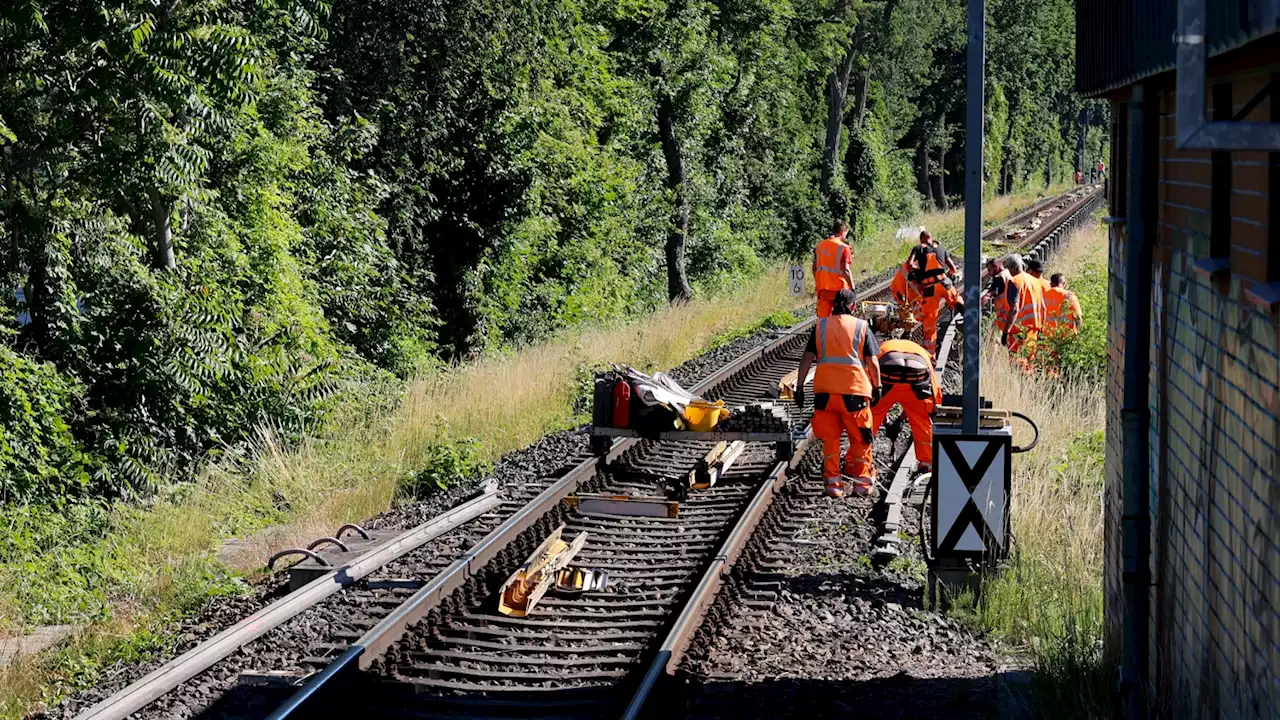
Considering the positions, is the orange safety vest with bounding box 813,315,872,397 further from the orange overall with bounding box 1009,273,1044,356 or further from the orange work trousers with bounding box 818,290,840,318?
the orange work trousers with bounding box 818,290,840,318

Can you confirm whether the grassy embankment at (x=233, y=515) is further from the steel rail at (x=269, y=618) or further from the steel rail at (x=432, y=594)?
the steel rail at (x=432, y=594)

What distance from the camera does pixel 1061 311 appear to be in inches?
747

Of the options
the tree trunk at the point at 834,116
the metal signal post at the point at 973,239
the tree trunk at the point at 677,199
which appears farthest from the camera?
the tree trunk at the point at 834,116

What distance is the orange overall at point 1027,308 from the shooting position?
724 inches

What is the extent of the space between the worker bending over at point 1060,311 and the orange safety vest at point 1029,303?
20cm

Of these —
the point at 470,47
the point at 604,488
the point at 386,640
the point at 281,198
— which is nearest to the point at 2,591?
the point at 386,640

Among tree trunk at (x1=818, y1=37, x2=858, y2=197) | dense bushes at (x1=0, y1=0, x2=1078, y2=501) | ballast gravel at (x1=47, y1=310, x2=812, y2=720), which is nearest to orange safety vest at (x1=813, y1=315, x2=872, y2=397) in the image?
ballast gravel at (x1=47, y1=310, x2=812, y2=720)

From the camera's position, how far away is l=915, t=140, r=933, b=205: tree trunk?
77.3 metres

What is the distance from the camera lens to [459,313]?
27625 millimetres

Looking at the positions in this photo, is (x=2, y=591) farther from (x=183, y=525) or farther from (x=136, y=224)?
(x=136, y=224)

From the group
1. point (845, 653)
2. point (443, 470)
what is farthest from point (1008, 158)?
point (845, 653)

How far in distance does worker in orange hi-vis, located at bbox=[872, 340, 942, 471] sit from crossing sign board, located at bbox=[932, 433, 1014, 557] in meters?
3.13

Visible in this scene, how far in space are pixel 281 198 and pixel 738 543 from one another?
38.2 feet

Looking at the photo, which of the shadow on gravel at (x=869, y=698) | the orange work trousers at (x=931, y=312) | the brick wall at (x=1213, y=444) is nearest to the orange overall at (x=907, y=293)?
the orange work trousers at (x=931, y=312)
